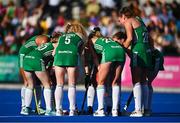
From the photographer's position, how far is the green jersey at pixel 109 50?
1584 cm

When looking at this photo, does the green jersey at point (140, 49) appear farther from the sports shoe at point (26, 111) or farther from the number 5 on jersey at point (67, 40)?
the sports shoe at point (26, 111)

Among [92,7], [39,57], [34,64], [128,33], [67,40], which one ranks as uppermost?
[92,7]

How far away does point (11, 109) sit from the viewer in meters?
18.1

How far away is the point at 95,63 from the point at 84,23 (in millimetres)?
14531

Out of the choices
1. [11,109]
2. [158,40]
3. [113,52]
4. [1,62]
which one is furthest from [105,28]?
[113,52]

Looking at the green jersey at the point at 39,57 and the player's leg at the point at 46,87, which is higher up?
the green jersey at the point at 39,57

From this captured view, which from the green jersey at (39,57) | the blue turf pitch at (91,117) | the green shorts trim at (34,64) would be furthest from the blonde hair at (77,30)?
the blue turf pitch at (91,117)

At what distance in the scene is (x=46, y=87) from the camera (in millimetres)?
16359

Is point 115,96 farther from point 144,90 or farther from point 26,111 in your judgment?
point 26,111

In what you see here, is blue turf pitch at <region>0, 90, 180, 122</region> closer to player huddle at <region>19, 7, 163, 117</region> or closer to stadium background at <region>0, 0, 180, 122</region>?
player huddle at <region>19, 7, 163, 117</region>

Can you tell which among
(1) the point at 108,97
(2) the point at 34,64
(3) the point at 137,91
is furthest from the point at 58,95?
(3) the point at 137,91

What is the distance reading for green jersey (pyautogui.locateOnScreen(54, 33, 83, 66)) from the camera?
52.1 ft

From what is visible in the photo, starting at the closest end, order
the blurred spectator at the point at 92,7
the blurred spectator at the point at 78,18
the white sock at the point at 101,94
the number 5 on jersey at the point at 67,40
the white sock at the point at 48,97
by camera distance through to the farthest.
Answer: the white sock at the point at 101,94 < the number 5 on jersey at the point at 67,40 < the white sock at the point at 48,97 < the blurred spectator at the point at 78,18 < the blurred spectator at the point at 92,7

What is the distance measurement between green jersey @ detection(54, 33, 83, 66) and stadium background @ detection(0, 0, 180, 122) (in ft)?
40.7
